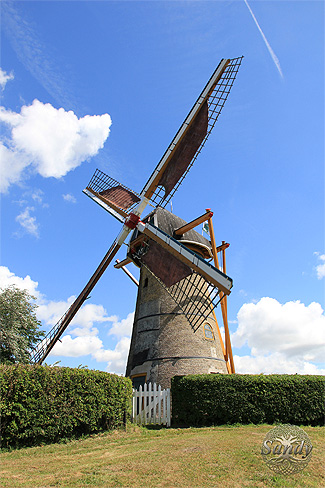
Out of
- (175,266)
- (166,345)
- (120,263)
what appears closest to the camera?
(175,266)

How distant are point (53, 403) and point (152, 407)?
424 cm

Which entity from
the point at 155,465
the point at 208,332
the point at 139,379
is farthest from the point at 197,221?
the point at 155,465

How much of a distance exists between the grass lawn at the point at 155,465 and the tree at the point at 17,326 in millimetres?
8732

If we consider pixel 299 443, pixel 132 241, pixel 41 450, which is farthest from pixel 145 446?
pixel 132 241

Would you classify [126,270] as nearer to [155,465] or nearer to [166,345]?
[166,345]

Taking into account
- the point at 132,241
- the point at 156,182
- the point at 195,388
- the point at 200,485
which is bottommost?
the point at 200,485

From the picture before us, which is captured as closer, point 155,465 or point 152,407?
point 155,465

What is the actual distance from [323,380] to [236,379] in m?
2.91

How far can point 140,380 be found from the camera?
13469 mm

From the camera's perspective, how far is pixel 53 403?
7.91 meters

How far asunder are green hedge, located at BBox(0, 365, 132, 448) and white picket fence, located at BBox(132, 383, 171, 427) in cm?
127

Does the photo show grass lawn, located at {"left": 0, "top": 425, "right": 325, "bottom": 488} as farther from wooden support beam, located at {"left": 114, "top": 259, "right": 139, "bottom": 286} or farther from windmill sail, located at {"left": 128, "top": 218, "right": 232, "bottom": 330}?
wooden support beam, located at {"left": 114, "top": 259, "right": 139, "bottom": 286}

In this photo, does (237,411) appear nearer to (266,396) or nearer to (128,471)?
(266,396)

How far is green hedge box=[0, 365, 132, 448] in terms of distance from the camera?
23.6 ft
